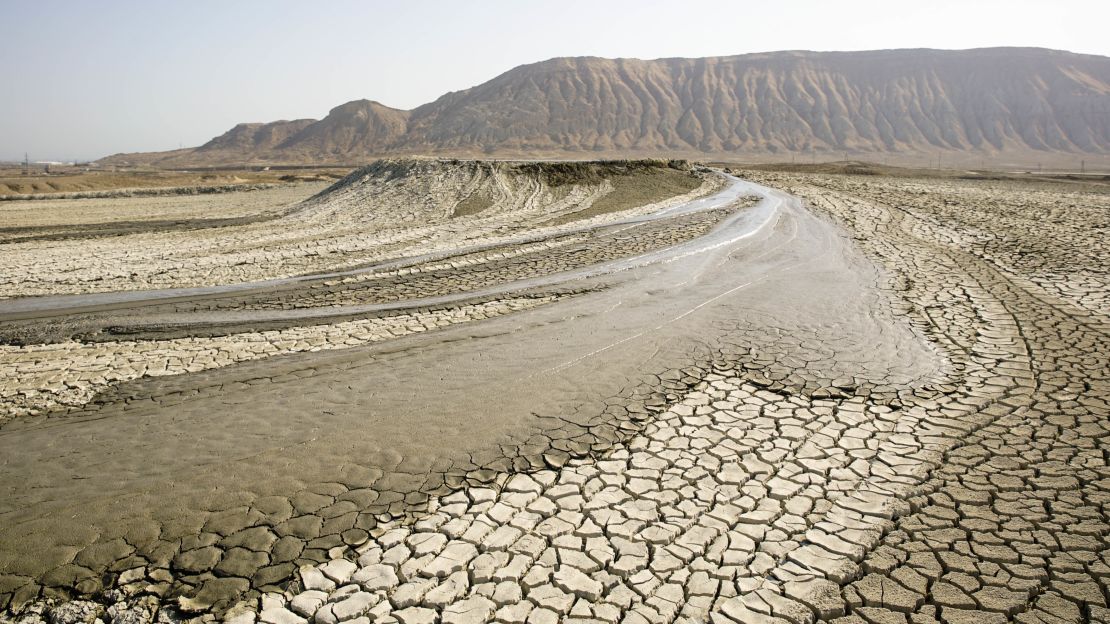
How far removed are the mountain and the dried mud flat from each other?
60026mm

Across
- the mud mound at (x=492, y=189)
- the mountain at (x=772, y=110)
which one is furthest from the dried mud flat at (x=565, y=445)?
the mountain at (x=772, y=110)

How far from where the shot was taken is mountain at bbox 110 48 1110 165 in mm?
72125

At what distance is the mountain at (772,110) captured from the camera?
237 ft

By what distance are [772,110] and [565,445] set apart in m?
84.3

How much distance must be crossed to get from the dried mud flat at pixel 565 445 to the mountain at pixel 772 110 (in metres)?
60.0

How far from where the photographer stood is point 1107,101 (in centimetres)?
7306

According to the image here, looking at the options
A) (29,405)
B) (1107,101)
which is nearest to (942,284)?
(29,405)

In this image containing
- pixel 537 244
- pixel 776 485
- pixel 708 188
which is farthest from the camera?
pixel 708 188

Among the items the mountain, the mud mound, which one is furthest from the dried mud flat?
the mountain

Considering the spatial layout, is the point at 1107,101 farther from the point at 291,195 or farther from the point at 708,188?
the point at 291,195

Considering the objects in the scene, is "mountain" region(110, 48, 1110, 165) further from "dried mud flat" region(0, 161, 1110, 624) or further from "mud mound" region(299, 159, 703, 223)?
"dried mud flat" region(0, 161, 1110, 624)

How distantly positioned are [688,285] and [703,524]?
6.31 m

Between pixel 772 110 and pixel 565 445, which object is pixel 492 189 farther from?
pixel 772 110

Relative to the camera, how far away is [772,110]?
8119 centimetres
